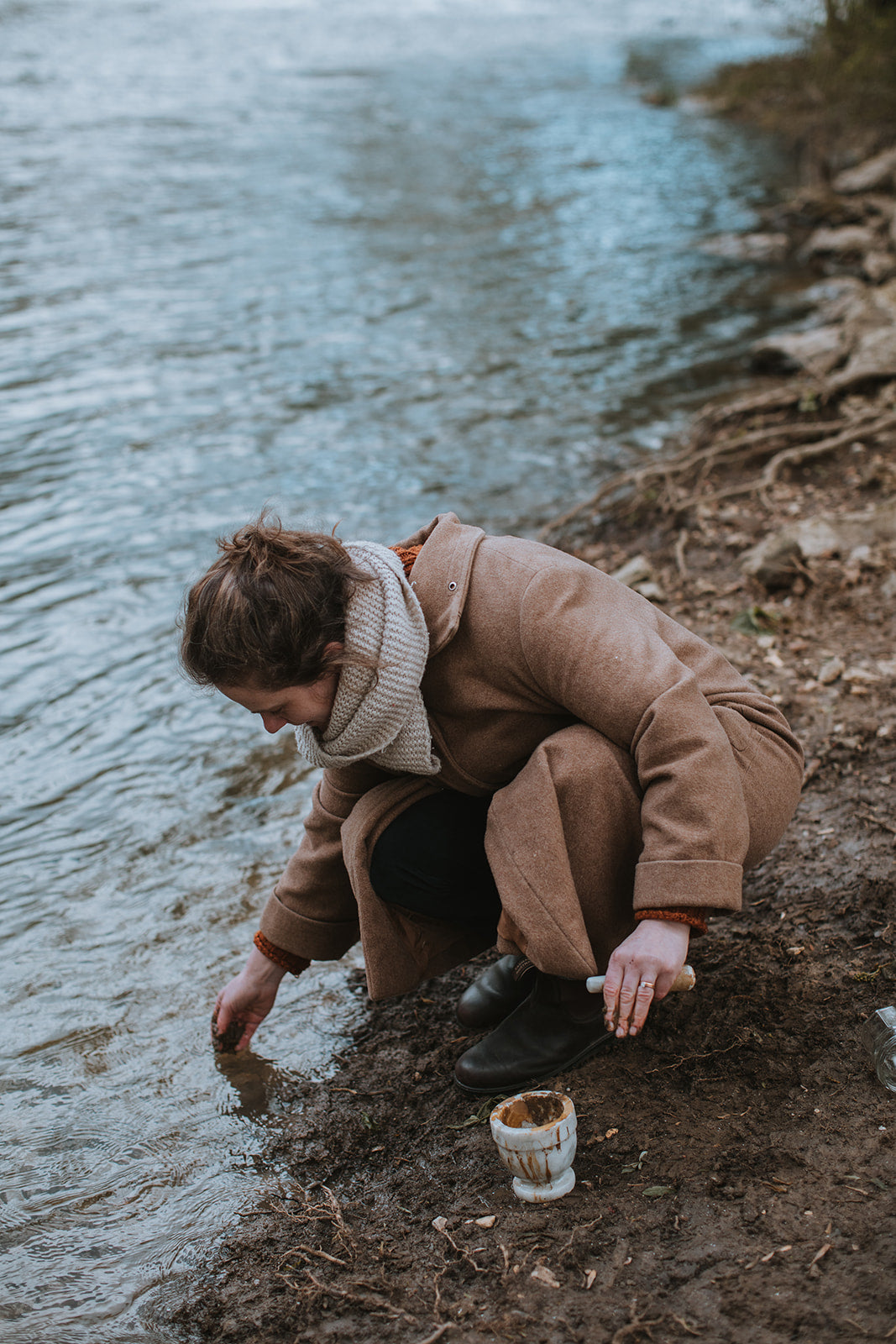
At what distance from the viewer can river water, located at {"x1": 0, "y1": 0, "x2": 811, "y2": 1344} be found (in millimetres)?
2541

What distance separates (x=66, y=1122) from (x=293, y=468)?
13.9 ft

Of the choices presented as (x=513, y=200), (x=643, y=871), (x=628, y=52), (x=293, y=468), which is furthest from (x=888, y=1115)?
(x=628, y=52)

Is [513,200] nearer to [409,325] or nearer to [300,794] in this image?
[409,325]

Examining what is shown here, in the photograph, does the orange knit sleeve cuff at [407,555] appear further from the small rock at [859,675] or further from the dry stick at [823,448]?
the dry stick at [823,448]

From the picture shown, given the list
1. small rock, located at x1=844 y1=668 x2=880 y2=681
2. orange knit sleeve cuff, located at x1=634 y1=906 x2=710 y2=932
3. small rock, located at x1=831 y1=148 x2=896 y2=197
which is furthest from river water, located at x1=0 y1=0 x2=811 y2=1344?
small rock, located at x1=844 y1=668 x2=880 y2=681

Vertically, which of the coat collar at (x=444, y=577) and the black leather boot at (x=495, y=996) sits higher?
the coat collar at (x=444, y=577)

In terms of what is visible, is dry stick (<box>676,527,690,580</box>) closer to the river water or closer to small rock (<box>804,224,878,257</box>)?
the river water

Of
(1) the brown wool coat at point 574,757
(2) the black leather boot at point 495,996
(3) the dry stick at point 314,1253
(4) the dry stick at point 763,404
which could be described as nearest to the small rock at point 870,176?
(4) the dry stick at point 763,404

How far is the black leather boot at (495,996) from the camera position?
2520 mm

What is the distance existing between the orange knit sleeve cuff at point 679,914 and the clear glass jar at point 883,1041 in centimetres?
46

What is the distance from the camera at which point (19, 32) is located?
21.1 m

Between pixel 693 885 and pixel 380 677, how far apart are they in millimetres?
643

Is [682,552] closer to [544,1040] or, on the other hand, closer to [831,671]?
[831,671]

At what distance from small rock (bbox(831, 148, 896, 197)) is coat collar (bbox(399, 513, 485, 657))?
1094 centimetres
